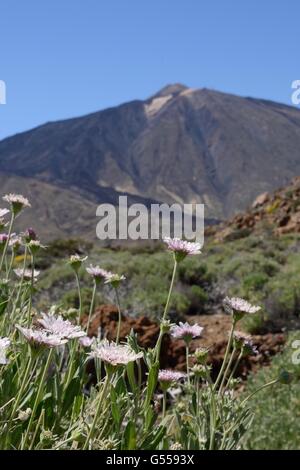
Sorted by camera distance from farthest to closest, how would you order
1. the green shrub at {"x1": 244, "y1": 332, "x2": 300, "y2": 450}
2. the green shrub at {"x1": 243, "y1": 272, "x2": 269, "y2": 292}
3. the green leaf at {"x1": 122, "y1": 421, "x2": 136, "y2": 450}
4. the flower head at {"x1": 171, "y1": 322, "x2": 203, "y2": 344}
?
the green shrub at {"x1": 243, "y1": 272, "x2": 269, "y2": 292} → the green shrub at {"x1": 244, "y1": 332, "x2": 300, "y2": 450} → the flower head at {"x1": 171, "y1": 322, "x2": 203, "y2": 344} → the green leaf at {"x1": 122, "y1": 421, "x2": 136, "y2": 450}

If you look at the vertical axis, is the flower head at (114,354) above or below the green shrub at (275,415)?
above

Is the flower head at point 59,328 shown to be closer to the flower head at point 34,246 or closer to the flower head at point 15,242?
the flower head at point 34,246

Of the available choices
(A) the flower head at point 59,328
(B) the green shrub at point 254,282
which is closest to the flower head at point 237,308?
(A) the flower head at point 59,328

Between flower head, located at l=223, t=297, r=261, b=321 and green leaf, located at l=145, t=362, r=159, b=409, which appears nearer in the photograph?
green leaf, located at l=145, t=362, r=159, b=409

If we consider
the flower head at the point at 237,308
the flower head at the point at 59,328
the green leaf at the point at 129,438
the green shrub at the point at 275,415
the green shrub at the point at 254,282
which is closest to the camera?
the green leaf at the point at 129,438

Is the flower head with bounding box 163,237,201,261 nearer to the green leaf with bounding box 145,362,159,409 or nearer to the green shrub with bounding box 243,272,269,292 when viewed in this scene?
the green leaf with bounding box 145,362,159,409

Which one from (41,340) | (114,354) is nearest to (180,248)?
(114,354)

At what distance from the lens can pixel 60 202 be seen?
128m

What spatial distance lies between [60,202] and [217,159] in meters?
79.2

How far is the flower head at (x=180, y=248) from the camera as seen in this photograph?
2143 mm

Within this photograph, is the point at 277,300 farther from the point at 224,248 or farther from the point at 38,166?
the point at 38,166

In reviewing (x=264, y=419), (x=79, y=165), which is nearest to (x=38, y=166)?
(x=79, y=165)

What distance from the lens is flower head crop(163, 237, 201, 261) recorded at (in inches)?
84.4

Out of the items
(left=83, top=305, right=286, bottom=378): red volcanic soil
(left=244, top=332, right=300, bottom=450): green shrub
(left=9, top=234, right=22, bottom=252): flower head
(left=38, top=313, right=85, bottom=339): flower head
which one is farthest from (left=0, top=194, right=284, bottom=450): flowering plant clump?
(left=83, top=305, right=286, bottom=378): red volcanic soil
